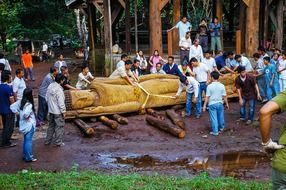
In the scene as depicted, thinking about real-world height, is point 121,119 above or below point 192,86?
below

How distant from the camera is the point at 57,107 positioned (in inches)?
400

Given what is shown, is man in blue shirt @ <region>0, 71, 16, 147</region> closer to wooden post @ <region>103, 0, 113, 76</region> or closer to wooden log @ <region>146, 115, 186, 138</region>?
wooden log @ <region>146, 115, 186, 138</region>

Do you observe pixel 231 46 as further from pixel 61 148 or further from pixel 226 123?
pixel 61 148

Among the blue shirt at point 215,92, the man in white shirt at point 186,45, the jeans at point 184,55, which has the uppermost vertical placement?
the man in white shirt at point 186,45

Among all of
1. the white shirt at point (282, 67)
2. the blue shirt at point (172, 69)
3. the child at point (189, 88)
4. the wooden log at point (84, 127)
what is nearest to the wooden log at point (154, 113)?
the child at point (189, 88)

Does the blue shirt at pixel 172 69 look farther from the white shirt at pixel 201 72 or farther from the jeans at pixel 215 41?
the jeans at pixel 215 41

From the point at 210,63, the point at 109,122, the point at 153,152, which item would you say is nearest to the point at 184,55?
the point at 210,63

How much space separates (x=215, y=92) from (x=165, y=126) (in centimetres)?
159

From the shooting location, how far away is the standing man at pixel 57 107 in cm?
1012

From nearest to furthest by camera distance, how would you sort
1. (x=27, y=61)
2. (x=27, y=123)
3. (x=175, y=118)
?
(x=27, y=123)
(x=175, y=118)
(x=27, y=61)

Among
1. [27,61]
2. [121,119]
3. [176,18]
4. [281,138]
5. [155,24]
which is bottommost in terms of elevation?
[121,119]

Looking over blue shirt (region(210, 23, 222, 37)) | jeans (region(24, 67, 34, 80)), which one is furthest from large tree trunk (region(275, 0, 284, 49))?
jeans (region(24, 67, 34, 80))

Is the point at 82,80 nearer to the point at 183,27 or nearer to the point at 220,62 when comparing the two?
the point at 183,27

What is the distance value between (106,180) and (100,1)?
16.8m
